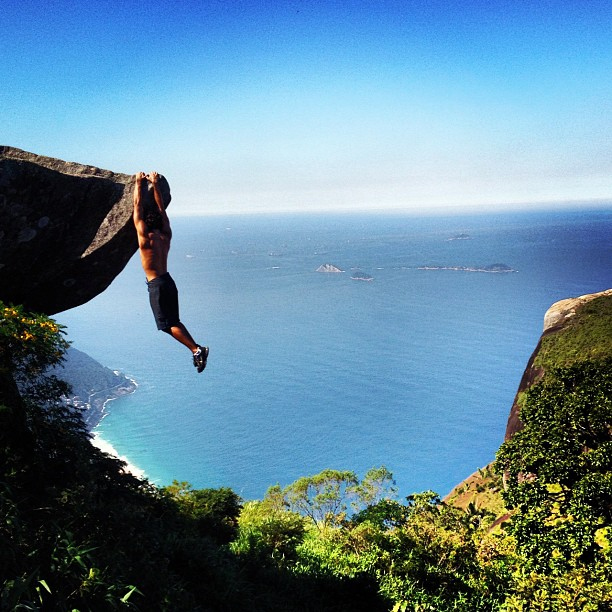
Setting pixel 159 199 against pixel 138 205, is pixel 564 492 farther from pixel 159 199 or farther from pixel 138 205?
pixel 138 205

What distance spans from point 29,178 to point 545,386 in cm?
1370

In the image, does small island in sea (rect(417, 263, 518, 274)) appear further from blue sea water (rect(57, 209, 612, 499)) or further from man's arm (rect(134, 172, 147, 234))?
man's arm (rect(134, 172, 147, 234))

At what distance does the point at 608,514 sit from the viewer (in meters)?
9.70

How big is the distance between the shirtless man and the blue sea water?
58876 millimetres

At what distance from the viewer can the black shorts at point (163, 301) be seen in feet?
23.3

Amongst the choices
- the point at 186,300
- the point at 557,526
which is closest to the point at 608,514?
the point at 557,526

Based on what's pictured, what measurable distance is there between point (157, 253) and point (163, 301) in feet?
2.31

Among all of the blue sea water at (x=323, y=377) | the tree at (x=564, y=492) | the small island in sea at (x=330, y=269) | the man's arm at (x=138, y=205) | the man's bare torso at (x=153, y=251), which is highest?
the small island in sea at (x=330, y=269)

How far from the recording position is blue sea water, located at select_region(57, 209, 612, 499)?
71.2 metres

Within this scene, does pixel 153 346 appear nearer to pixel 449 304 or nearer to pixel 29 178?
pixel 449 304

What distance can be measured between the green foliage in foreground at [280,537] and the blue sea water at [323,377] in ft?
175

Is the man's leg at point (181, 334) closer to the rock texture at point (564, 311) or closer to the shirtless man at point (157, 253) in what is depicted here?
the shirtless man at point (157, 253)

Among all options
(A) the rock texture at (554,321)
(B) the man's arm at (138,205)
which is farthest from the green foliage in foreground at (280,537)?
(A) the rock texture at (554,321)

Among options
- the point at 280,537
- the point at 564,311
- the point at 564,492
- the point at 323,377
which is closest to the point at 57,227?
the point at 280,537
